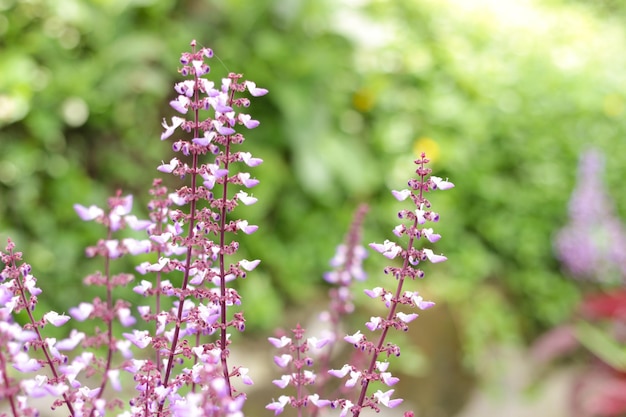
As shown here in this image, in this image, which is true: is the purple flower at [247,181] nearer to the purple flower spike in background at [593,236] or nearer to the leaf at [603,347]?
the leaf at [603,347]

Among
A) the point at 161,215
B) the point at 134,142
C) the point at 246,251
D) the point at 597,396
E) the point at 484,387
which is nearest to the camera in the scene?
the point at 161,215

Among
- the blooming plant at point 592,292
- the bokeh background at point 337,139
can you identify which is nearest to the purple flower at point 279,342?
the bokeh background at point 337,139

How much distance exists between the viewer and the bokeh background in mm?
3762

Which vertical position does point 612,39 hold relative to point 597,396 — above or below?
above

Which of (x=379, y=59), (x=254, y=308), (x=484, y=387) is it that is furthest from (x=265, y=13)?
(x=484, y=387)

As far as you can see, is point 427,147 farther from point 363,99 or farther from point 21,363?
A: point 21,363

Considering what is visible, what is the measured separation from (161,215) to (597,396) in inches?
112

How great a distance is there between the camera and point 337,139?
4664 millimetres

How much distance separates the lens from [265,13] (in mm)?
4367

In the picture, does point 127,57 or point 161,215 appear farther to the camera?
point 127,57

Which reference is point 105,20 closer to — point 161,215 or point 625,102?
point 161,215

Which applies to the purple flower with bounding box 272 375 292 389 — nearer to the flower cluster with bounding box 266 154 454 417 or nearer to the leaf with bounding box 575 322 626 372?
the flower cluster with bounding box 266 154 454 417

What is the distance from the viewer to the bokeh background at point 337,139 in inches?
148

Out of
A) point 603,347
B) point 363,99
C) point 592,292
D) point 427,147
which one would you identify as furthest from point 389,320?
point 592,292
